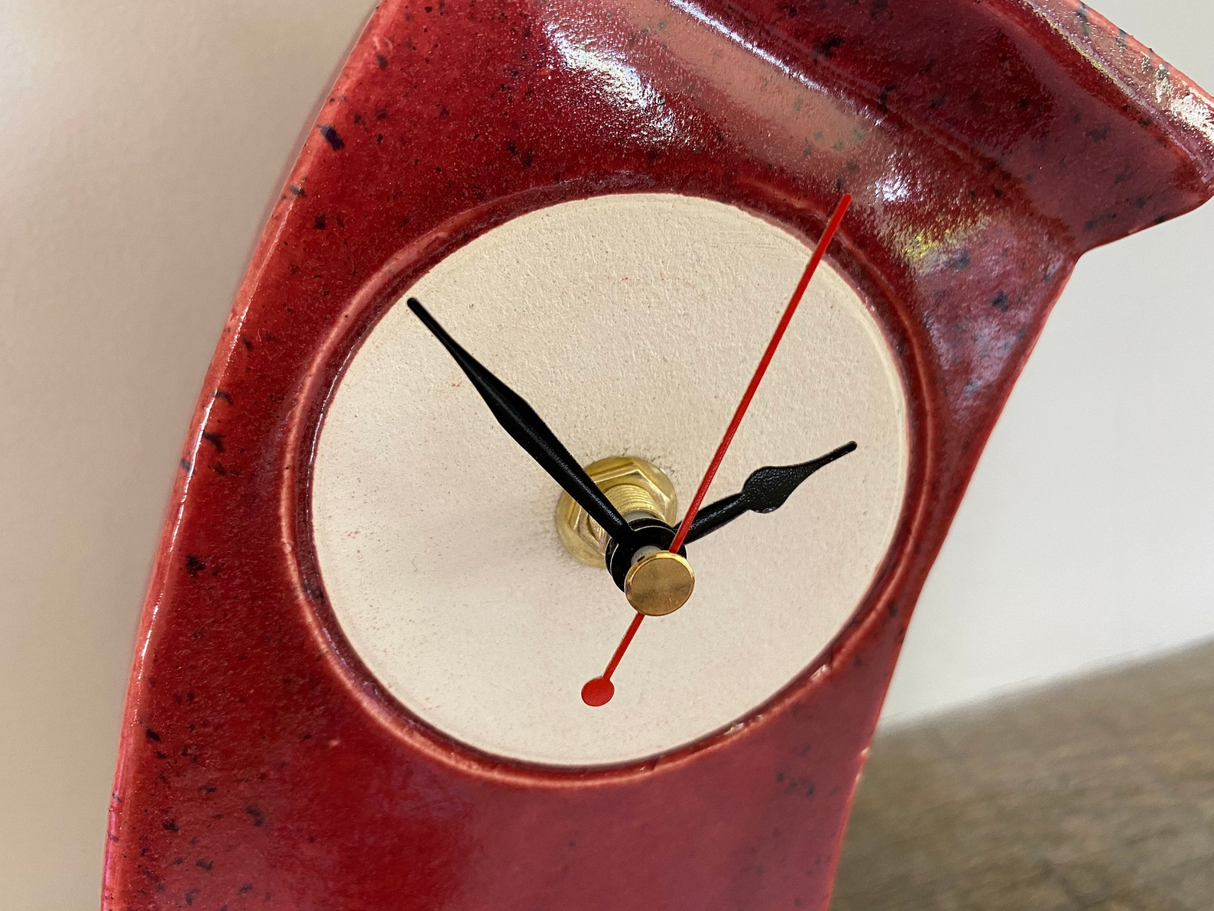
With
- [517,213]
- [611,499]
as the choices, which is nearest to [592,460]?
[611,499]

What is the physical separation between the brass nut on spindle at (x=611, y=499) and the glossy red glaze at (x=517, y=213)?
0.12 metres

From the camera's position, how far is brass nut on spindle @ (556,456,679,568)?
412 millimetres

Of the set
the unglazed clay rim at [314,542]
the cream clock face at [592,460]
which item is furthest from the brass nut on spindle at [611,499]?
the unglazed clay rim at [314,542]

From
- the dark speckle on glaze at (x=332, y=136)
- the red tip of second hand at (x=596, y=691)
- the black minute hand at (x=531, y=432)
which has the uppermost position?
the dark speckle on glaze at (x=332, y=136)

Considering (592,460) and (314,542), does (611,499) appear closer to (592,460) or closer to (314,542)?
(592,460)

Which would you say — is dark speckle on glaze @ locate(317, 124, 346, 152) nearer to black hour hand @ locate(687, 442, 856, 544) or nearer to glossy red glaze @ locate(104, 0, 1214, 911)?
glossy red glaze @ locate(104, 0, 1214, 911)

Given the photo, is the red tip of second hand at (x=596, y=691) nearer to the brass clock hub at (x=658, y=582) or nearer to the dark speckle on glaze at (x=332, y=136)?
the brass clock hub at (x=658, y=582)

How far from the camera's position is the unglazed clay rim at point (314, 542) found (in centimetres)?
35

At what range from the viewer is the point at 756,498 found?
41 cm

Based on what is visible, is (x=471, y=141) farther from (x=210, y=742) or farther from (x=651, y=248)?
(x=210, y=742)

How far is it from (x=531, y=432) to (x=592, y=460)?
7 centimetres

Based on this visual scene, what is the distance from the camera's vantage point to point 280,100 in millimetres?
596

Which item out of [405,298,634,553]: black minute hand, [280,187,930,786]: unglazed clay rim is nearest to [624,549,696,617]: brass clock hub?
[405,298,634,553]: black minute hand

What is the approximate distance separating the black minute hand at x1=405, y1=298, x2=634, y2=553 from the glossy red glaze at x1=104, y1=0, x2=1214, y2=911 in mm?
42
